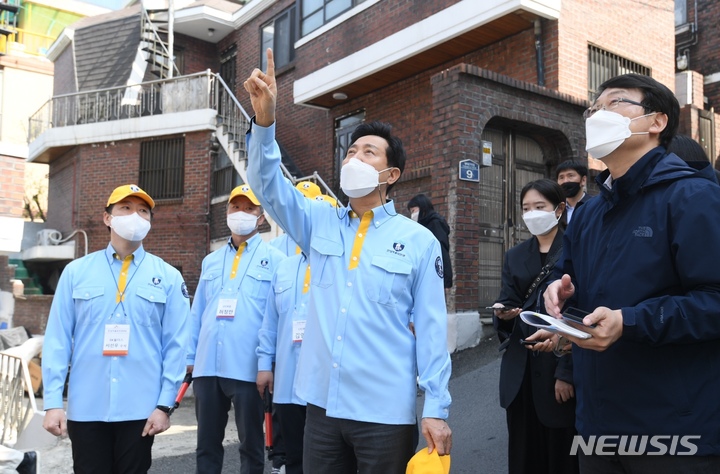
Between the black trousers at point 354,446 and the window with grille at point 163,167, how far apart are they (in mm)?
15014

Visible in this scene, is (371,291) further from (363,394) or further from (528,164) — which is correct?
(528,164)

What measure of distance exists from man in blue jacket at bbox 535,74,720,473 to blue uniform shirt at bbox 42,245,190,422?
246 centimetres

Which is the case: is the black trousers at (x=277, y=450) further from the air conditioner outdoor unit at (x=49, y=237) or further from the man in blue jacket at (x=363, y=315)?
the air conditioner outdoor unit at (x=49, y=237)

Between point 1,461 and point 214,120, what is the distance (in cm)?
1439

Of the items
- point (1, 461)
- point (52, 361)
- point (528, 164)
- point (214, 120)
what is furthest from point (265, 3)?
point (1, 461)

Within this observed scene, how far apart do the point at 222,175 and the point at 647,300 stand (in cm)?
1496

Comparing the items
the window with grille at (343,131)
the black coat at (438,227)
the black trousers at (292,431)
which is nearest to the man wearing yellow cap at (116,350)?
the black trousers at (292,431)

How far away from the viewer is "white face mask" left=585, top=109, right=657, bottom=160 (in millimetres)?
2414

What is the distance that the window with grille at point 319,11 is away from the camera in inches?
516

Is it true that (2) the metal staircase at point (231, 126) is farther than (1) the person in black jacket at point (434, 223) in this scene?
Yes

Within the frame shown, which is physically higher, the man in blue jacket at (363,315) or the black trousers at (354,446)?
the man in blue jacket at (363,315)

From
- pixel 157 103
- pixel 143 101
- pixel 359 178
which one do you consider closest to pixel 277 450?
pixel 359 178

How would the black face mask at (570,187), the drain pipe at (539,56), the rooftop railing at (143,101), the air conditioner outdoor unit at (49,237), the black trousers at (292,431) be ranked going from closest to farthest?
the black trousers at (292,431), the black face mask at (570,187), the drain pipe at (539,56), the rooftop railing at (143,101), the air conditioner outdoor unit at (49,237)

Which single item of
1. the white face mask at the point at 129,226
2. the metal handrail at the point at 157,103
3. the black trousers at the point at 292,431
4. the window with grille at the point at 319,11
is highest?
the window with grille at the point at 319,11
